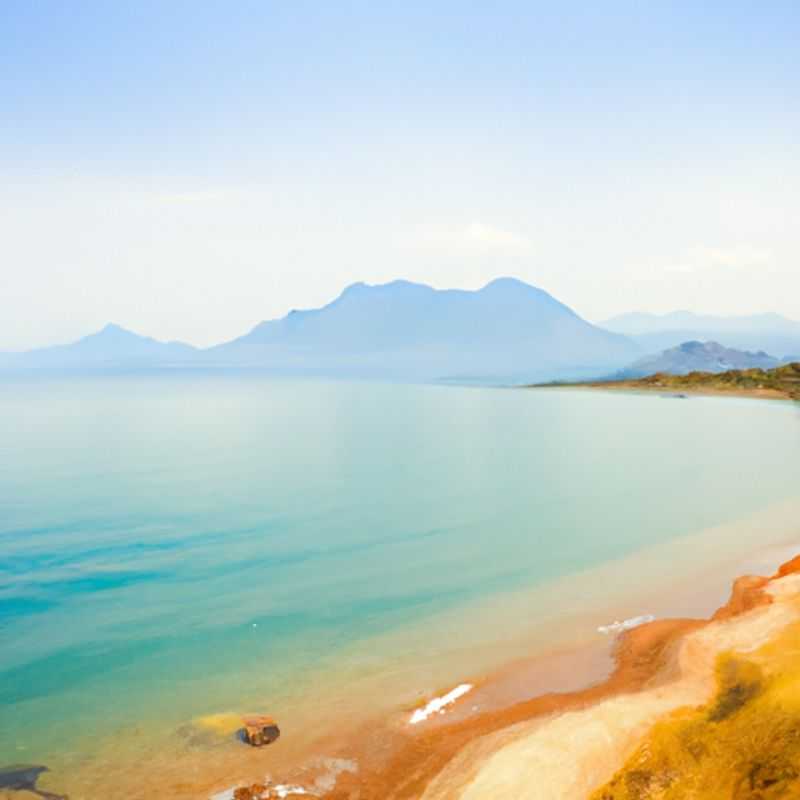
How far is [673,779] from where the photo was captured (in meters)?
12.9

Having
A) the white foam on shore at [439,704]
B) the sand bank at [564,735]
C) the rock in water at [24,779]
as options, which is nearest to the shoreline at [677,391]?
the sand bank at [564,735]

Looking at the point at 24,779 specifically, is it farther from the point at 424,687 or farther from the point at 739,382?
the point at 739,382

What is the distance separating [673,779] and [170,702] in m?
13.1

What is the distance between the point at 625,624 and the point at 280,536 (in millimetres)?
22167

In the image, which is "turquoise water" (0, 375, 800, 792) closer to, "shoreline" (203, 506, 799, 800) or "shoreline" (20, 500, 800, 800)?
"shoreline" (20, 500, 800, 800)

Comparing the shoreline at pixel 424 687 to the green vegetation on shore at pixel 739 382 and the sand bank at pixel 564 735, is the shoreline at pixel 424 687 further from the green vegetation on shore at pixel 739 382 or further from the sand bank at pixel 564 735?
the green vegetation on shore at pixel 739 382

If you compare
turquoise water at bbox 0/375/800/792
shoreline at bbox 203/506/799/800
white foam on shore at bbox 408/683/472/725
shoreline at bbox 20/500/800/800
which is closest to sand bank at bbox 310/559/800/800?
shoreline at bbox 203/506/799/800

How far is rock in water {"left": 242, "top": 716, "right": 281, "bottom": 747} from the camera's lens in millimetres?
15691

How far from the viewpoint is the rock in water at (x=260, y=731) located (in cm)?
1569

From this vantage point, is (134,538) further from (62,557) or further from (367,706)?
(367,706)

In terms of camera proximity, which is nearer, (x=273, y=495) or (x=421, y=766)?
(x=421, y=766)

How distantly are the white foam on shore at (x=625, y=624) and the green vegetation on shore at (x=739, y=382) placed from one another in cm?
12834

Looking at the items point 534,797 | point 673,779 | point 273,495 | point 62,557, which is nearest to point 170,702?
point 534,797

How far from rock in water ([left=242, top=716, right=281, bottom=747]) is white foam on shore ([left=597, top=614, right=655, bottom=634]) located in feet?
38.9
